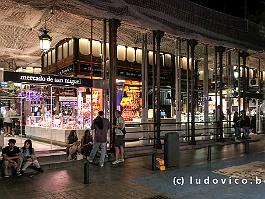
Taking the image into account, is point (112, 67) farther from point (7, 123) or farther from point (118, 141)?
Answer: point (7, 123)

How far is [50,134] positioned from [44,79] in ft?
14.4

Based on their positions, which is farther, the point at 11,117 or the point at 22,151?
the point at 11,117

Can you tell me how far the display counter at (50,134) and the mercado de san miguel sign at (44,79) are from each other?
9.27 feet

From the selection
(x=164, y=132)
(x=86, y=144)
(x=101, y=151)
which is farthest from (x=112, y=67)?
(x=164, y=132)

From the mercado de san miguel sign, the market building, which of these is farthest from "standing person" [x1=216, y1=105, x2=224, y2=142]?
the mercado de san miguel sign

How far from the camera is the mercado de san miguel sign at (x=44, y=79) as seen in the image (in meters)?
10.4

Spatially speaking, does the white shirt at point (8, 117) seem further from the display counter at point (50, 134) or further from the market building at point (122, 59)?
the display counter at point (50, 134)

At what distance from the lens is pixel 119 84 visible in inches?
649

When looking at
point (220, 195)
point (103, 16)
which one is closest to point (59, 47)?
point (103, 16)

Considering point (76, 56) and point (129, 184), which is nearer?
point (129, 184)

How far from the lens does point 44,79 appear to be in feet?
36.6

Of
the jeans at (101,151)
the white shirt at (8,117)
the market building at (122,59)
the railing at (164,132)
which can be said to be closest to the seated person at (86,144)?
the jeans at (101,151)

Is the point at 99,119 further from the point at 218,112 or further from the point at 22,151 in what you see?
the point at 218,112

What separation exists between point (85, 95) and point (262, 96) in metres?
12.6
